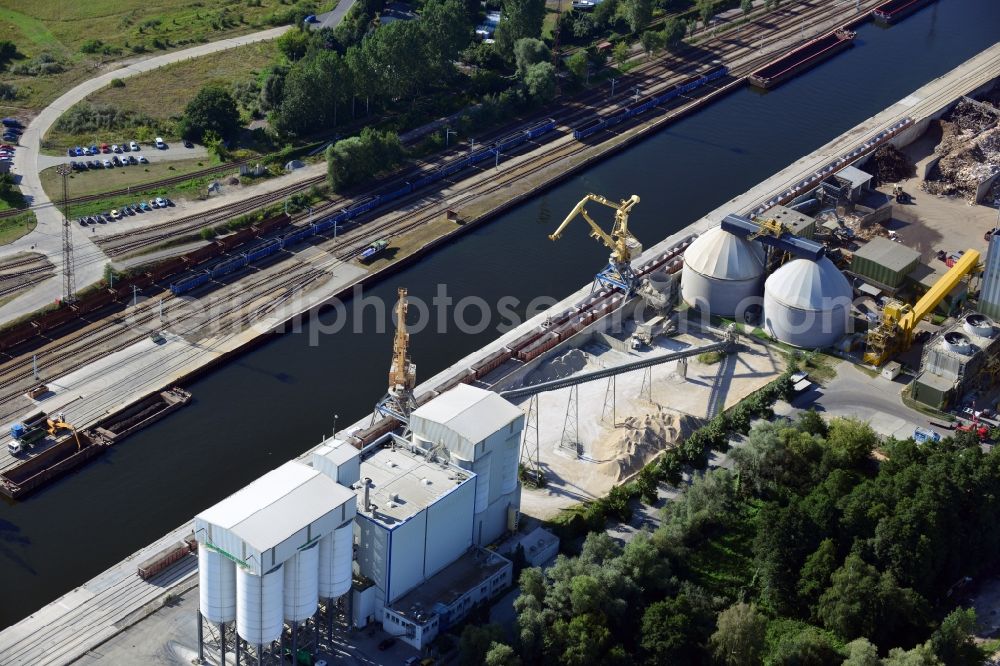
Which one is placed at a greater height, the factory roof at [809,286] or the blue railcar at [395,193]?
the factory roof at [809,286]

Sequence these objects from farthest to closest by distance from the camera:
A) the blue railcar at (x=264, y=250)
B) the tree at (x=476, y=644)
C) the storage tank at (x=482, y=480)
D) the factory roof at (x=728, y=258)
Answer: the blue railcar at (x=264, y=250) → the factory roof at (x=728, y=258) → the storage tank at (x=482, y=480) → the tree at (x=476, y=644)

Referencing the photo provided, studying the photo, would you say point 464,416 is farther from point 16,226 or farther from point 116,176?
point 116,176

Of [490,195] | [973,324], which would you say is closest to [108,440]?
[490,195]

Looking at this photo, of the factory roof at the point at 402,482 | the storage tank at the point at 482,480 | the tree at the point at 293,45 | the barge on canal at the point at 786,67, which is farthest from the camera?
the barge on canal at the point at 786,67

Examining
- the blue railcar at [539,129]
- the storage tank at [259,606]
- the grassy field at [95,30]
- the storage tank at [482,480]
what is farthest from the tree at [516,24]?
the storage tank at [259,606]

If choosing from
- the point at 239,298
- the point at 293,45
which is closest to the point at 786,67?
the point at 293,45

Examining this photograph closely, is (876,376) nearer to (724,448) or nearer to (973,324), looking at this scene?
(973,324)

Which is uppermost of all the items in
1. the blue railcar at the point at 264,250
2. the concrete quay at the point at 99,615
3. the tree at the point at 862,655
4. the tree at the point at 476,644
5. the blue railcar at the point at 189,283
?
the blue railcar at the point at 264,250

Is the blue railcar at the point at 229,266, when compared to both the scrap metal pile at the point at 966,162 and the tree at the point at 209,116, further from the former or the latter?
the scrap metal pile at the point at 966,162
